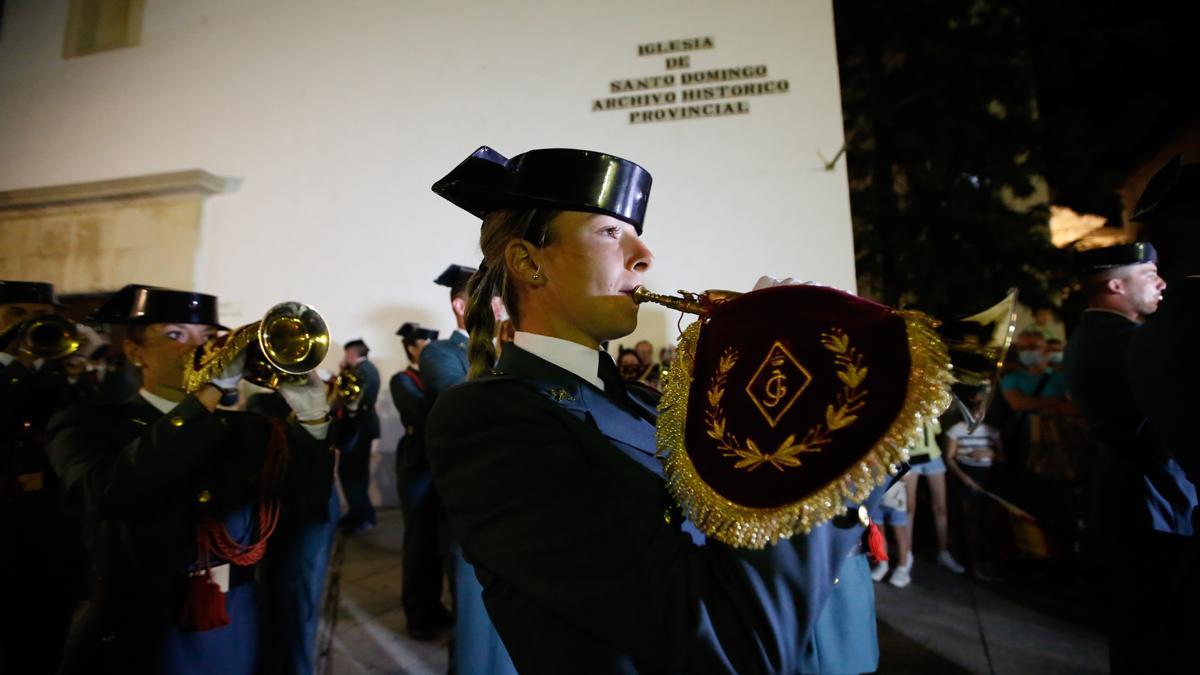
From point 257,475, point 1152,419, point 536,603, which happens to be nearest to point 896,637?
point 1152,419

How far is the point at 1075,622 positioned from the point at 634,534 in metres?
4.60

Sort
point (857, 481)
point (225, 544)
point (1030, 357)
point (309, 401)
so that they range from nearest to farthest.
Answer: point (857, 481) < point (225, 544) < point (309, 401) < point (1030, 357)

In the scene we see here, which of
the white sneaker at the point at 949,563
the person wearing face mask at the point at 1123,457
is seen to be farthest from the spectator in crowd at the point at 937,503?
the person wearing face mask at the point at 1123,457

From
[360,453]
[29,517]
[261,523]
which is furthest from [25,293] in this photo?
[360,453]

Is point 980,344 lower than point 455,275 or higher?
lower

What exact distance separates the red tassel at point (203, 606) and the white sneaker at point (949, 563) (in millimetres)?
5357

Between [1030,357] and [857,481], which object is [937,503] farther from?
[857,481]

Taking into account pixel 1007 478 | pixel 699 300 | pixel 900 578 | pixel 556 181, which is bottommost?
pixel 900 578

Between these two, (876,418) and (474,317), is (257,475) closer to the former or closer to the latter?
(474,317)

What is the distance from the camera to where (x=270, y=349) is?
7.10ft

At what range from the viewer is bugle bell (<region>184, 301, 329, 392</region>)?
6.70 feet

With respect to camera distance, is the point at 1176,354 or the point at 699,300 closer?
the point at 699,300

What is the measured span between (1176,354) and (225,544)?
3477mm

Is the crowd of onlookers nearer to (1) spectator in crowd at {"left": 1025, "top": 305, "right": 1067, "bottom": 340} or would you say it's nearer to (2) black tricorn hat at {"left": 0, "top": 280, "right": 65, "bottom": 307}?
(1) spectator in crowd at {"left": 1025, "top": 305, "right": 1067, "bottom": 340}
